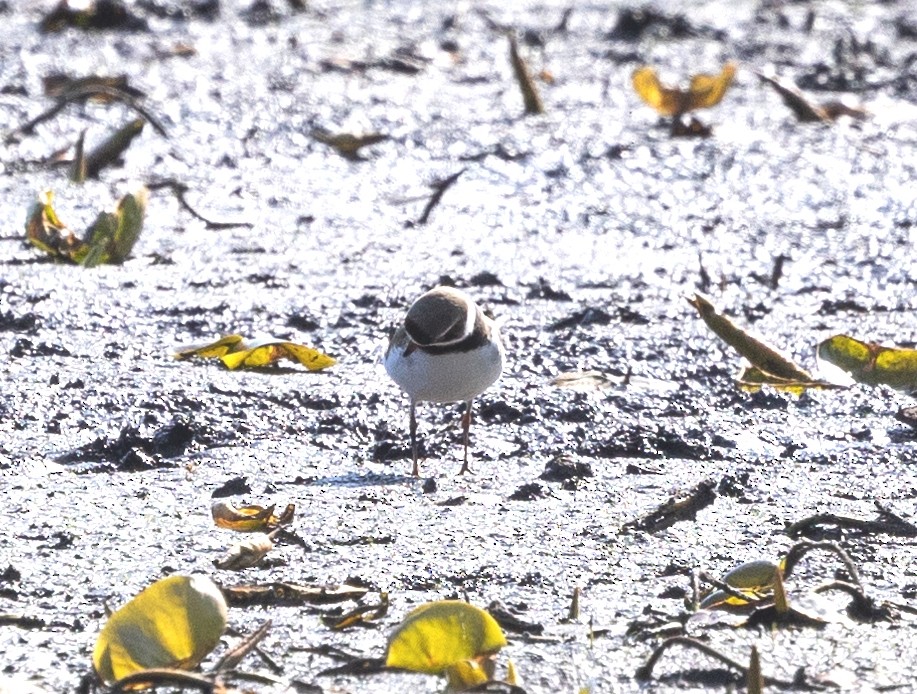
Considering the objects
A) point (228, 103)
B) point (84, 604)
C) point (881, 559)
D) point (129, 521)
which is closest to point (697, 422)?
point (881, 559)

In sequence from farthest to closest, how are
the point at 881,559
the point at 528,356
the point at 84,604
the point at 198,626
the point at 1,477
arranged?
1. the point at 528,356
2. the point at 1,477
3. the point at 881,559
4. the point at 84,604
5. the point at 198,626

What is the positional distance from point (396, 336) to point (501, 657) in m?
2.19

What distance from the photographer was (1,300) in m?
6.63

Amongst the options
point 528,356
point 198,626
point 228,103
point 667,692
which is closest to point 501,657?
point 667,692

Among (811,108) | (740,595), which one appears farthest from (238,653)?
(811,108)

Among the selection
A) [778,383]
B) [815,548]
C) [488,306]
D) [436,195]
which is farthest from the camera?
[436,195]

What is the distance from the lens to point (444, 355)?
5461mm

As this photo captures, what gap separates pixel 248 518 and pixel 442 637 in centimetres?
111

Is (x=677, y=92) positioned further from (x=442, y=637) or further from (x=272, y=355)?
(x=442, y=637)

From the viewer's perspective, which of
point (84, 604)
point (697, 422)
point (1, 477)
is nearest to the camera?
point (84, 604)

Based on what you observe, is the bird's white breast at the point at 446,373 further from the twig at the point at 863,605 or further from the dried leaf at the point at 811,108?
the dried leaf at the point at 811,108

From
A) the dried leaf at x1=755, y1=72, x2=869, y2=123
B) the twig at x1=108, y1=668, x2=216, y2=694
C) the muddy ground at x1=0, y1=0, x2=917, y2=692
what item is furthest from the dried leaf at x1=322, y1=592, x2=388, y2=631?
the dried leaf at x1=755, y1=72, x2=869, y2=123

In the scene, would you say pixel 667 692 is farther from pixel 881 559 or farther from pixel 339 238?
pixel 339 238

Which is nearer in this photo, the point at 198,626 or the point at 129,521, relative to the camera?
the point at 198,626
